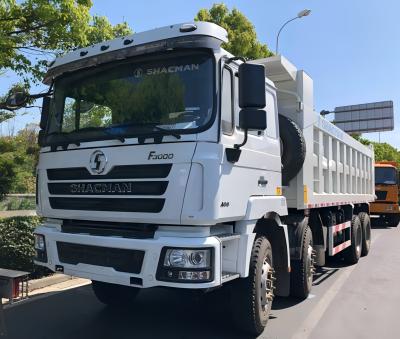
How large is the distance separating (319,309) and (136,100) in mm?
3783

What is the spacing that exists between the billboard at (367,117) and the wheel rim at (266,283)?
37.9 metres

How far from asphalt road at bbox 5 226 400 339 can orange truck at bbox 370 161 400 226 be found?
549 inches

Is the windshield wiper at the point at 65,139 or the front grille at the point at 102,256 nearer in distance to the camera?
the front grille at the point at 102,256

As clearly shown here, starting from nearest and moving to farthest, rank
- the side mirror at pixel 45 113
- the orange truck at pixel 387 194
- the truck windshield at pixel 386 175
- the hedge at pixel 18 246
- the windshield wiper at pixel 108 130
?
the windshield wiper at pixel 108 130 < the side mirror at pixel 45 113 < the hedge at pixel 18 246 < the orange truck at pixel 387 194 < the truck windshield at pixel 386 175

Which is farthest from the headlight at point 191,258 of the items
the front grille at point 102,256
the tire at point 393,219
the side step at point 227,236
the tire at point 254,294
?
the tire at point 393,219

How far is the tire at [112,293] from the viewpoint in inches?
Answer: 249

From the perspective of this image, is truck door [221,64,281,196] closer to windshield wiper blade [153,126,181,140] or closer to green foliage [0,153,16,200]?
windshield wiper blade [153,126,181,140]

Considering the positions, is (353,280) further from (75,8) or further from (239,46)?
(239,46)

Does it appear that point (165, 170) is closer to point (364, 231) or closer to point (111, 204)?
point (111, 204)

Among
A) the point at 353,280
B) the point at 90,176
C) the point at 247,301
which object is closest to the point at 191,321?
the point at 247,301

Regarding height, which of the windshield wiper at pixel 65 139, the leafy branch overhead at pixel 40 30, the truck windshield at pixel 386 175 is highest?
the leafy branch overhead at pixel 40 30

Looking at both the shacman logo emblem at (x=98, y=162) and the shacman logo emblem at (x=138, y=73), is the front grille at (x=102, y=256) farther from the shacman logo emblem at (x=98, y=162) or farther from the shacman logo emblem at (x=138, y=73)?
the shacman logo emblem at (x=138, y=73)

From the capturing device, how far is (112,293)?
6.37 metres

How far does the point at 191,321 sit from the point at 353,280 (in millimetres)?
3894
